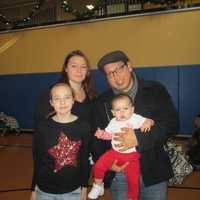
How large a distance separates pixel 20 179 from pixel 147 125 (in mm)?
3475

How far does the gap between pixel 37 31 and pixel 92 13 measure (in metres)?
2.12

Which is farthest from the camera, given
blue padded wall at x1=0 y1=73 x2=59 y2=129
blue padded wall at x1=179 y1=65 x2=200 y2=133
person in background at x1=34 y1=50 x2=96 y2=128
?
blue padded wall at x1=0 y1=73 x2=59 y2=129

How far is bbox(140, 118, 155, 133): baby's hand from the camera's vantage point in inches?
69.6

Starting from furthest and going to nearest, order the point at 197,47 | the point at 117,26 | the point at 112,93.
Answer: the point at 117,26 → the point at 197,47 → the point at 112,93

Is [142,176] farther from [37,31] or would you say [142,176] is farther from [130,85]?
[37,31]

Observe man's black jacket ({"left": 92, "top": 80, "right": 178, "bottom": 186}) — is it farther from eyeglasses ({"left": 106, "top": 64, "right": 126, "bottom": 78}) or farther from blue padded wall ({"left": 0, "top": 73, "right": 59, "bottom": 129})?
blue padded wall ({"left": 0, "top": 73, "right": 59, "bottom": 129})

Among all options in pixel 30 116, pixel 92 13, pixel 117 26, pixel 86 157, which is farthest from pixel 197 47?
pixel 86 157

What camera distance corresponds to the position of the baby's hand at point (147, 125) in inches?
69.6

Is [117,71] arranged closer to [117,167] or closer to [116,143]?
[116,143]

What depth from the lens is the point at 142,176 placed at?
1.84 meters

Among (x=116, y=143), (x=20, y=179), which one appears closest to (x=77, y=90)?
(x=116, y=143)

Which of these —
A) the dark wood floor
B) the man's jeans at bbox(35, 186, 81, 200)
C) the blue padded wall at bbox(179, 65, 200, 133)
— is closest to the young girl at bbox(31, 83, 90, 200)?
the man's jeans at bbox(35, 186, 81, 200)

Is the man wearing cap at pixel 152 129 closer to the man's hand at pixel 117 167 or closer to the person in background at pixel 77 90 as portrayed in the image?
the man's hand at pixel 117 167

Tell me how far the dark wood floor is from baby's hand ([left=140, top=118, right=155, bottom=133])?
2291 millimetres
